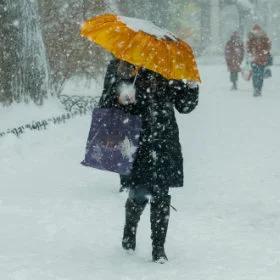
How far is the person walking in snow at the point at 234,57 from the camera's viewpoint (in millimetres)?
21625

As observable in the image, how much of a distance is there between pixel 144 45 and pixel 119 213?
7.47 feet

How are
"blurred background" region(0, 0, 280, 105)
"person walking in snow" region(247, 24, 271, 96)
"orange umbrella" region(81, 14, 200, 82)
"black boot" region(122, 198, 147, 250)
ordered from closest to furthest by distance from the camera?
"orange umbrella" region(81, 14, 200, 82)
"black boot" region(122, 198, 147, 250)
"blurred background" region(0, 0, 280, 105)
"person walking in snow" region(247, 24, 271, 96)

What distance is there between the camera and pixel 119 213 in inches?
257

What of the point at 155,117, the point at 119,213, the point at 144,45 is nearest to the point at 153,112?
the point at 155,117

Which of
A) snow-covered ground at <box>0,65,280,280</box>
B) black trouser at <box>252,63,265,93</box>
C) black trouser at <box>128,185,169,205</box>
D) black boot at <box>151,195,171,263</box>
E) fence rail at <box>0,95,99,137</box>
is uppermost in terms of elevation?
black trouser at <box>252,63,265,93</box>

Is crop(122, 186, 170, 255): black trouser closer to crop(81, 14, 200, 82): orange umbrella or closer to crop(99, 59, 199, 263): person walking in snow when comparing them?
crop(99, 59, 199, 263): person walking in snow

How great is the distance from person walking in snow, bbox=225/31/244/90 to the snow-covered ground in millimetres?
9712

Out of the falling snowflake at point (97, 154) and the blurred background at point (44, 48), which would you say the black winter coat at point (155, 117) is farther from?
the blurred background at point (44, 48)

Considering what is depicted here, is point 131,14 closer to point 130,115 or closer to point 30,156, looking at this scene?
point 30,156

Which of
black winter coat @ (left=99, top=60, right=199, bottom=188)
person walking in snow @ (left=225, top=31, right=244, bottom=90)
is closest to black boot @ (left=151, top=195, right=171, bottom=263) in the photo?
black winter coat @ (left=99, top=60, right=199, bottom=188)

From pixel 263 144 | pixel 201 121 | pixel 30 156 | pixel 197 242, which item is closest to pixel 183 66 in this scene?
pixel 197 242

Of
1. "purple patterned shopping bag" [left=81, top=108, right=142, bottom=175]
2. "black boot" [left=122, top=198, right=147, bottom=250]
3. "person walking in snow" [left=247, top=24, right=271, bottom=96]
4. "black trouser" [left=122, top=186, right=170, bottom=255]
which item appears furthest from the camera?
"person walking in snow" [left=247, top=24, right=271, bottom=96]

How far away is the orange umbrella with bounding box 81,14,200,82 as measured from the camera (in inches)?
181

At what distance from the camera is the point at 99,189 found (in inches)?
301
